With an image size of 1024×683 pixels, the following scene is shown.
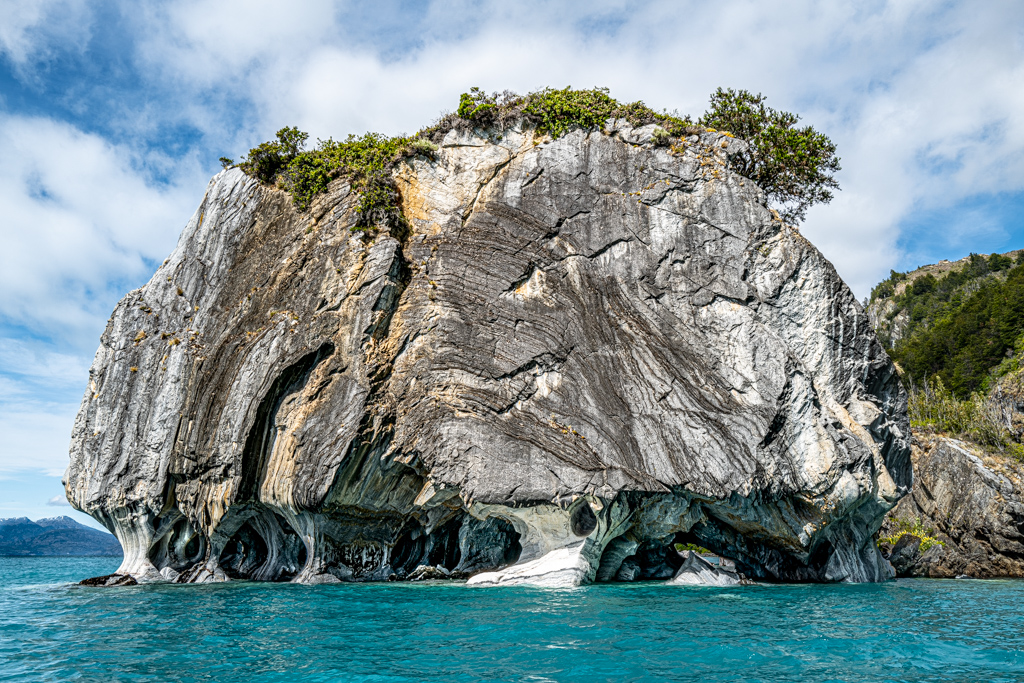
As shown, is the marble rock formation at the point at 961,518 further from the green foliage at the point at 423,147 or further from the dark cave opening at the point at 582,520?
the green foliage at the point at 423,147

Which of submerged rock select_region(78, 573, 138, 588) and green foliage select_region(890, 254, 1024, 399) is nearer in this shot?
submerged rock select_region(78, 573, 138, 588)

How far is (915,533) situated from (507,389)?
68.6 feet

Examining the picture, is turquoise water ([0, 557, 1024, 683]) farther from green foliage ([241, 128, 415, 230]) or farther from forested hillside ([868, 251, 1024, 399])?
forested hillside ([868, 251, 1024, 399])

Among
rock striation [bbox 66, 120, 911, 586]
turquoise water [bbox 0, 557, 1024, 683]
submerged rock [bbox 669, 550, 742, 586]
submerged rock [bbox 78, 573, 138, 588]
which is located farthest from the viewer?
submerged rock [bbox 78, 573, 138, 588]

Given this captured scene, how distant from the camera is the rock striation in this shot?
19.2m

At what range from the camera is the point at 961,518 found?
27172 mm

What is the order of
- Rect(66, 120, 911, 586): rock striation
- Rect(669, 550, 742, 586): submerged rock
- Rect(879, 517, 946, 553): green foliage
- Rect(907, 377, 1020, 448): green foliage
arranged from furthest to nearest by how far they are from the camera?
Rect(907, 377, 1020, 448): green foliage, Rect(879, 517, 946, 553): green foliage, Rect(669, 550, 742, 586): submerged rock, Rect(66, 120, 911, 586): rock striation

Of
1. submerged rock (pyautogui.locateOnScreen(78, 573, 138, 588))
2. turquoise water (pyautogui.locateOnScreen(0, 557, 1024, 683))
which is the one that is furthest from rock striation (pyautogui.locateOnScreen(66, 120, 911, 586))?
turquoise water (pyautogui.locateOnScreen(0, 557, 1024, 683))

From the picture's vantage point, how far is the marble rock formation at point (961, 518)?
83.3ft

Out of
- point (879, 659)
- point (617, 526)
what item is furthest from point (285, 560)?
point (879, 659)

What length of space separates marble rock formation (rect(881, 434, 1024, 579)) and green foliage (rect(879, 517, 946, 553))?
36 mm

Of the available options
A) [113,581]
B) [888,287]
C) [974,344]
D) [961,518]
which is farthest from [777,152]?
[888,287]

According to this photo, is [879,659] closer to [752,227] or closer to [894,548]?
[752,227]

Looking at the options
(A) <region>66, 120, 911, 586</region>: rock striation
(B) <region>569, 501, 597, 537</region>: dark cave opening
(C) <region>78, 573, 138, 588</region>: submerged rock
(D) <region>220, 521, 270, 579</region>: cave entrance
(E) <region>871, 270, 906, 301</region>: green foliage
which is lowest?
(C) <region>78, 573, 138, 588</region>: submerged rock
